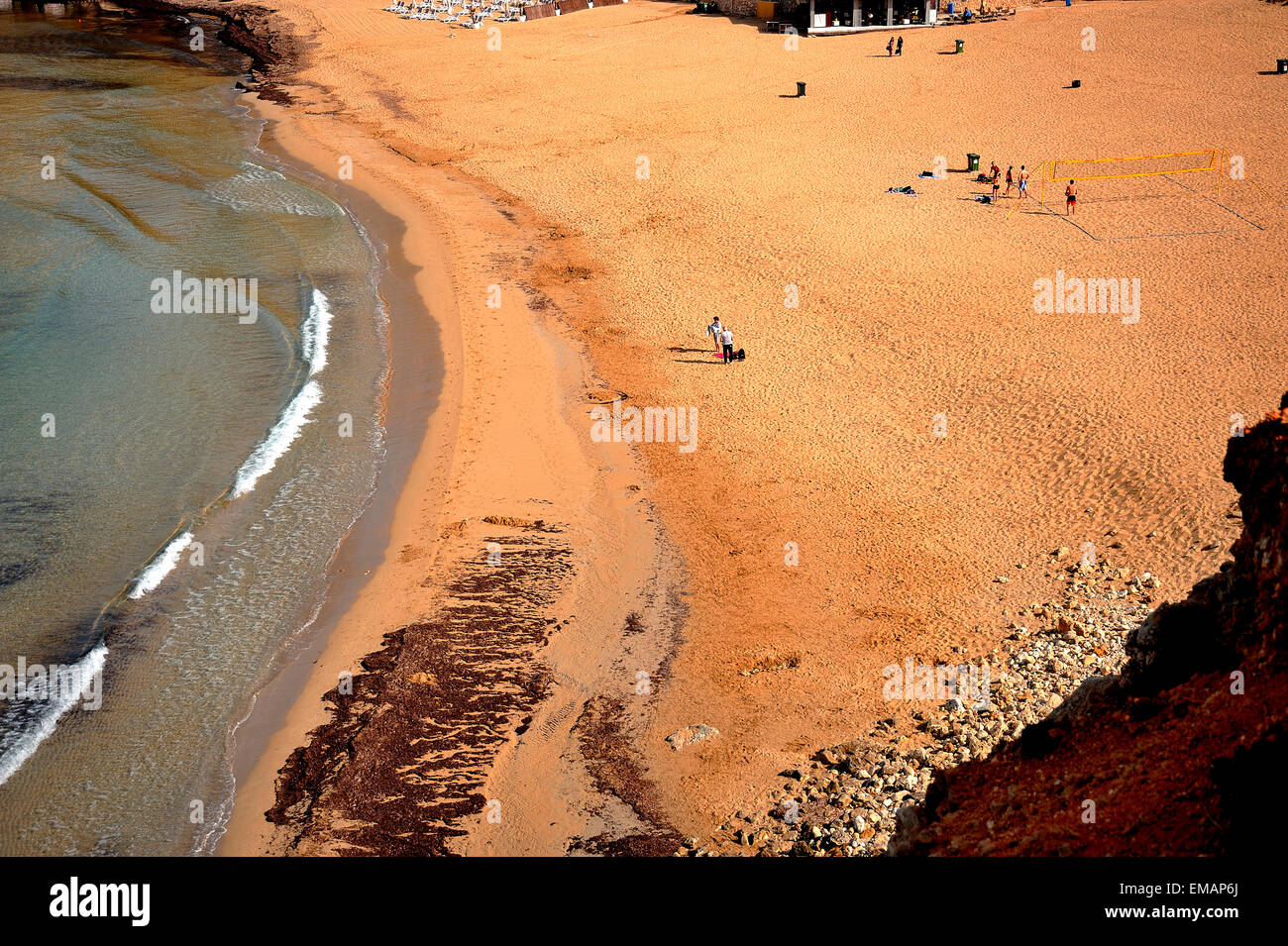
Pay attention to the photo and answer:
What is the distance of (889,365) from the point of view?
24188 millimetres

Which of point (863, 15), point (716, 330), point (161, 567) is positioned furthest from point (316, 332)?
point (863, 15)

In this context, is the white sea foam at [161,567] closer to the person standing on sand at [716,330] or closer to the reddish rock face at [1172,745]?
the person standing on sand at [716,330]

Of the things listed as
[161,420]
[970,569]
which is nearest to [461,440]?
[161,420]

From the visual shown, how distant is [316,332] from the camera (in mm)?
28156

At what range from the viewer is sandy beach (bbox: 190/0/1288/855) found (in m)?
13.9

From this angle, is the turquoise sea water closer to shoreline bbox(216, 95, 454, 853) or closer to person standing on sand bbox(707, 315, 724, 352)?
shoreline bbox(216, 95, 454, 853)

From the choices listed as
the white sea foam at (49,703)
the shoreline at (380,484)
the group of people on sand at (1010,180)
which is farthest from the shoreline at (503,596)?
the group of people on sand at (1010,180)

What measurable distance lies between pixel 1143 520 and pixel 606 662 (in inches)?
384

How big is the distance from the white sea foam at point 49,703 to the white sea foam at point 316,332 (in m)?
11.1

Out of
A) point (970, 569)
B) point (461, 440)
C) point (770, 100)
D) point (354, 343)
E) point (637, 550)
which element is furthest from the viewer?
point (770, 100)

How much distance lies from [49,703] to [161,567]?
11.8 feet

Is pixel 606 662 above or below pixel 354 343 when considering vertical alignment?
below

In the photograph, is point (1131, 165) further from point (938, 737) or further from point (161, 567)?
point (161, 567)
